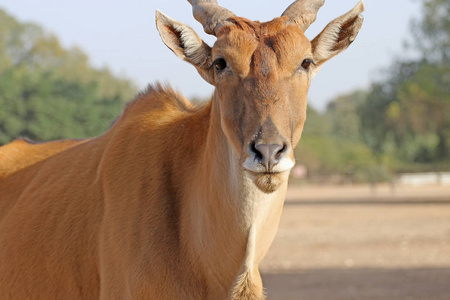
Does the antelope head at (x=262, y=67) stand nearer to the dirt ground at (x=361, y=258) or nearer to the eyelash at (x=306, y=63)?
the eyelash at (x=306, y=63)

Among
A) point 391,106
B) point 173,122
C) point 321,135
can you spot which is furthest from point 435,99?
point 321,135

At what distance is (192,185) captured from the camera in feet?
15.7

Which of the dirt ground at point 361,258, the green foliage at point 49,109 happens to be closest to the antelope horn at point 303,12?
the dirt ground at point 361,258

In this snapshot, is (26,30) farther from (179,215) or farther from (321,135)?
(179,215)

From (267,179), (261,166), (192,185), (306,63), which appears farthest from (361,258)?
(261,166)

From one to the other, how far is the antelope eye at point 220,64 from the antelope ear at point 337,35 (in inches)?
26.9

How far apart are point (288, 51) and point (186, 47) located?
0.73 metres

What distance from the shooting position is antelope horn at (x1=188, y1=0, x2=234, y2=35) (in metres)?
4.64

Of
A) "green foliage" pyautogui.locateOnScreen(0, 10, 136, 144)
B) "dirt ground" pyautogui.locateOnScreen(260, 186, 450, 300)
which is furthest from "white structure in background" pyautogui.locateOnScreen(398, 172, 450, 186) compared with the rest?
"green foliage" pyautogui.locateOnScreen(0, 10, 136, 144)

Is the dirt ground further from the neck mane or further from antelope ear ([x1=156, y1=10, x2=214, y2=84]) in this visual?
antelope ear ([x1=156, y1=10, x2=214, y2=84])

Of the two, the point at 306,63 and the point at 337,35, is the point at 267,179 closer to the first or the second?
the point at 306,63

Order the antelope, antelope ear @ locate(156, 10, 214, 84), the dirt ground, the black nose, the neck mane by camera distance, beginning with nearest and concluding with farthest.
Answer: the black nose, the antelope, the neck mane, antelope ear @ locate(156, 10, 214, 84), the dirt ground

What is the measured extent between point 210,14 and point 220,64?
487mm

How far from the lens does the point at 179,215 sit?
187 inches
